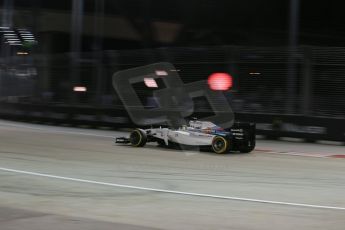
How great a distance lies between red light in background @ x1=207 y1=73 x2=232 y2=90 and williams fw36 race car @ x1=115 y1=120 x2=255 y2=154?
6483 millimetres

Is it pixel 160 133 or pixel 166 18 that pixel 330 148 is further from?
pixel 166 18

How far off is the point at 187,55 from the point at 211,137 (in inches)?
356

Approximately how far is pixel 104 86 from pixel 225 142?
1296 centimetres

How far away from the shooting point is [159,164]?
12.8m

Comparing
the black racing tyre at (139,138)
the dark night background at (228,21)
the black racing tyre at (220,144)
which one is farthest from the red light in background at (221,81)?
the dark night background at (228,21)

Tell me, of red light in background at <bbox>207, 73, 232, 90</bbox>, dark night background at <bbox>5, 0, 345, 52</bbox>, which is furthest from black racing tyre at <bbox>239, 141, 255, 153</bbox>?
dark night background at <bbox>5, 0, 345, 52</bbox>

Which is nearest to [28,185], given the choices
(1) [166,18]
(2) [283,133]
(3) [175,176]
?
(3) [175,176]

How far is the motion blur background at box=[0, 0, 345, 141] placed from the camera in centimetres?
2045

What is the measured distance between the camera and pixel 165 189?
9.47 metres

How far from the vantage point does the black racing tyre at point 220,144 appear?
48.7 ft

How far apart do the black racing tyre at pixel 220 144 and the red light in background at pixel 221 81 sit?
285 inches

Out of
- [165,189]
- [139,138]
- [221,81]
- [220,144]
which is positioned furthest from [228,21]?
[165,189]

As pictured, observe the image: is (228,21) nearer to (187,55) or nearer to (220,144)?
(187,55)

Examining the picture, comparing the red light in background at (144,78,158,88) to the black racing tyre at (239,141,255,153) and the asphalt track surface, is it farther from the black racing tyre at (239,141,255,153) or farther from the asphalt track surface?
the black racing tyre at (239,141,255,153)
